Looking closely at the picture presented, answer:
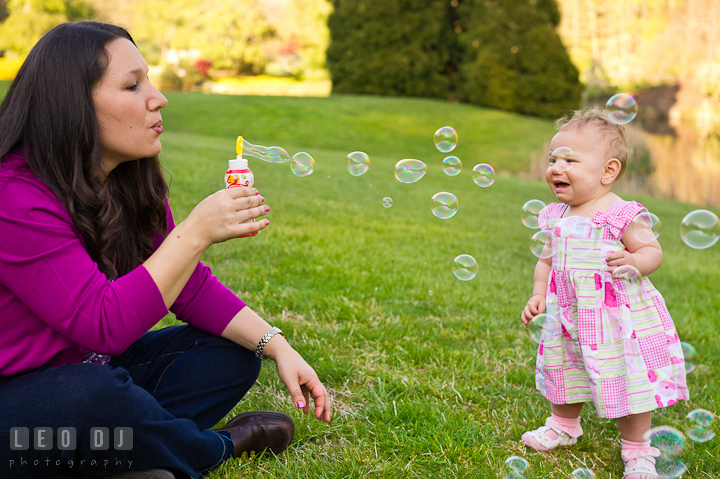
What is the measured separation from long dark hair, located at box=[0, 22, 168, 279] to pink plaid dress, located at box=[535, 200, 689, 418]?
148 cm

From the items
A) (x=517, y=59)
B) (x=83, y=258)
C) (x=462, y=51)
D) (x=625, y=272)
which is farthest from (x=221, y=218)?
(x=462, y=51)

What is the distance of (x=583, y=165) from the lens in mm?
2021

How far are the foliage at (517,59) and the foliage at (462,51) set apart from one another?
→ 1.1 inches

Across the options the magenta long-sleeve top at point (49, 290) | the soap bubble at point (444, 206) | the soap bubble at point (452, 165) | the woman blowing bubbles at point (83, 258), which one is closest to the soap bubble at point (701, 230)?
the soap bubble at point (444, 206)

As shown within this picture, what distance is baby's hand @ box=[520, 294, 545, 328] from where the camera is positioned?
6.91ft

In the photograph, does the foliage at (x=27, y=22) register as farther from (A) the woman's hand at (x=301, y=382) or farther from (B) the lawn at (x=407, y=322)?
(A) the woman's hand at (x=301, y=382)

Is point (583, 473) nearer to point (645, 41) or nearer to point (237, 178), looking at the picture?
point (237, 178)

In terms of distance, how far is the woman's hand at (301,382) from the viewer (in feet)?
6.01

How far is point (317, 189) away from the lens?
6.90 meters

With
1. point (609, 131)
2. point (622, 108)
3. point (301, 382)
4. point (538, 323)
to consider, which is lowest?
point (301, 382)

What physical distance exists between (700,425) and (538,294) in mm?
755

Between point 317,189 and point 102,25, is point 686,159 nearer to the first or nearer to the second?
point 317,189

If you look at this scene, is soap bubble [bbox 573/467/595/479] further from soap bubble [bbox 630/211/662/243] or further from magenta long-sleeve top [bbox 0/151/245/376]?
magenta long-sleeve top [bbox 0/151/245/376]

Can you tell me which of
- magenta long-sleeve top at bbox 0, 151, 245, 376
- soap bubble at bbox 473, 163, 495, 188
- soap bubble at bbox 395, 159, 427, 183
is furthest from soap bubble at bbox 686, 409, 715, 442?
magenta long-sleeve top at bbox 0, 151, 245, 376
